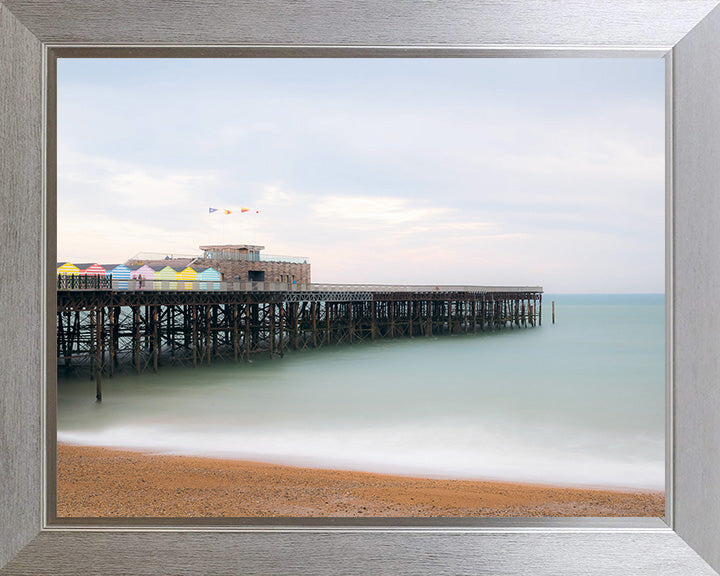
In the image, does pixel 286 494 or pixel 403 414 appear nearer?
pixel 286 494

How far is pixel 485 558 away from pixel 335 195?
63.9 ft

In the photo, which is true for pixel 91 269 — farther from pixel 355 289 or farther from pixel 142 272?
pixel 355 289

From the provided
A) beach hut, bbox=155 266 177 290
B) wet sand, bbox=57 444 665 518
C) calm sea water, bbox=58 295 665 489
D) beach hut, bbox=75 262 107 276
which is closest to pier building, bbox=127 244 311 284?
beach hut, bbox=155 266 177 290

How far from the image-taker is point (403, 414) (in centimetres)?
947

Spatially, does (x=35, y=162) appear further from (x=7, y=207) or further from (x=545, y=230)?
(x=545, y=230)

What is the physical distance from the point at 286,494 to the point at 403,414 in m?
5.83

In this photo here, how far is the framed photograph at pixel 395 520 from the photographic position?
1313 millimetres

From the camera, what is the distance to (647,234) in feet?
70.6

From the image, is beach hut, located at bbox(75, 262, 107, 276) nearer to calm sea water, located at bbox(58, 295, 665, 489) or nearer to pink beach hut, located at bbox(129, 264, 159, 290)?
pink beach hut, located at bbox(129, 264, 159, 290)

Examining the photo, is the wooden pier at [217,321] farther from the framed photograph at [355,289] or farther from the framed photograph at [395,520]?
the framed photograph at [395,520]

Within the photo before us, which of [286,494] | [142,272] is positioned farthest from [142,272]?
[286,494]

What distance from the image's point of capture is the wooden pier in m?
8.30

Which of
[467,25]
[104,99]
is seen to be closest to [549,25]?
[467,25]

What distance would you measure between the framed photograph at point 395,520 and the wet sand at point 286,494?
186cm
